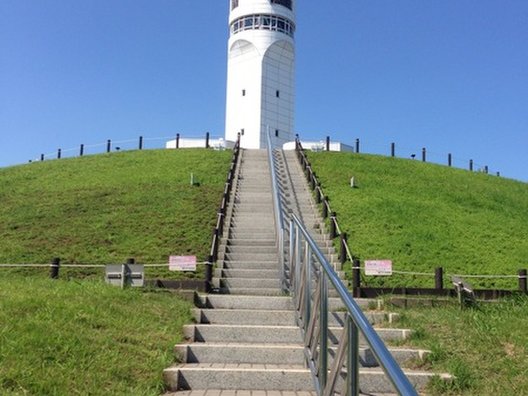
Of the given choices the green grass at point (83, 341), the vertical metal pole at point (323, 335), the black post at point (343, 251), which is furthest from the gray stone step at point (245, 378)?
the black post at point (343, 251)

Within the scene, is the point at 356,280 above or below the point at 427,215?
below

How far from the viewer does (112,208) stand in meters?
19.1

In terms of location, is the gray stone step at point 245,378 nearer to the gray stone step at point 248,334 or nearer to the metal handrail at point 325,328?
the metal handrail at point 325,328

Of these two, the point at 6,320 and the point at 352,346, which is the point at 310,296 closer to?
the point at 352,346

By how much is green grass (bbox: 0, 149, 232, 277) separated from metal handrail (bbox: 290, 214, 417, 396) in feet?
21.6

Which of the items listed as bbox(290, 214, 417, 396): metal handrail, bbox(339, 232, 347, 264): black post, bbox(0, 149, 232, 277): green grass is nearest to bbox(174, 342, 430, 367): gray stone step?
bbox(290, 214, 417, 396): metal handrail

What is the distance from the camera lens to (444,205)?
68.5 ft

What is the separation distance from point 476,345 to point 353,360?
3.28 metres

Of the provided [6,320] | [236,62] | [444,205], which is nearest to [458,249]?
[444,205]

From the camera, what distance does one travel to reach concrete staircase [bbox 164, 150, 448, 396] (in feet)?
19.0

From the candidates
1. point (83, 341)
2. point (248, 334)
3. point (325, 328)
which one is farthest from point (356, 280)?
point (83, 341)

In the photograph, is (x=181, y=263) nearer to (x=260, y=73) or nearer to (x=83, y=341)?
(x=83, y=341)

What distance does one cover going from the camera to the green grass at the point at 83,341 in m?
4.96

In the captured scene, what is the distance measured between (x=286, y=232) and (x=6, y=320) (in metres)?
6.51
